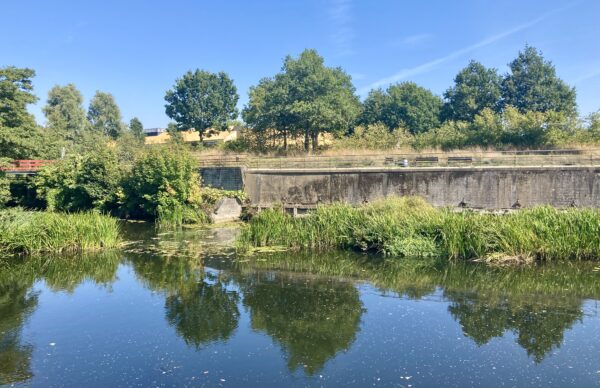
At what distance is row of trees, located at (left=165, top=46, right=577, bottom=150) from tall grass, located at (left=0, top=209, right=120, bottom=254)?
2310 centimetres

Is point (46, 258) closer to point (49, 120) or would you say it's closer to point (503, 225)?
point (503, 225)

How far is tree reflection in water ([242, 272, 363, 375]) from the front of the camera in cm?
1023

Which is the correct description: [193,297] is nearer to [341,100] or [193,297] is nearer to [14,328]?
[14,328]

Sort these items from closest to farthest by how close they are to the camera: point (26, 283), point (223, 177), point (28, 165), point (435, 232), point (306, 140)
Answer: point (26, 283) → point (435, 232) → point (223, 177) → point (28, 165) → point (306, 140)

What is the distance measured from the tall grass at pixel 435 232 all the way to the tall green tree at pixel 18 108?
1403 cm

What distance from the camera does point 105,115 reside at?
70500 millimetres

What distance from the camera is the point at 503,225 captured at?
17.1 metres

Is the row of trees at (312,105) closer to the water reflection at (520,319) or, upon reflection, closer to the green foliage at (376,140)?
the green foliage at (376,140)

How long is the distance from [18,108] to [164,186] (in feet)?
32.3

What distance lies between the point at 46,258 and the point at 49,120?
4834 centimetres

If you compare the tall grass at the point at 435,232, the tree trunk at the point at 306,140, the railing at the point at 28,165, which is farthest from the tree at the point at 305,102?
the tall grass at the point at 435,232

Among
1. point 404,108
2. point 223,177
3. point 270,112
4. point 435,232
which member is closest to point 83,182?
point 223,177

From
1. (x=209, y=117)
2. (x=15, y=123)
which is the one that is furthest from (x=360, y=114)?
(x=15, y=123)

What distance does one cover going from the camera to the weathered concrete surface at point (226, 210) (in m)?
28.2
